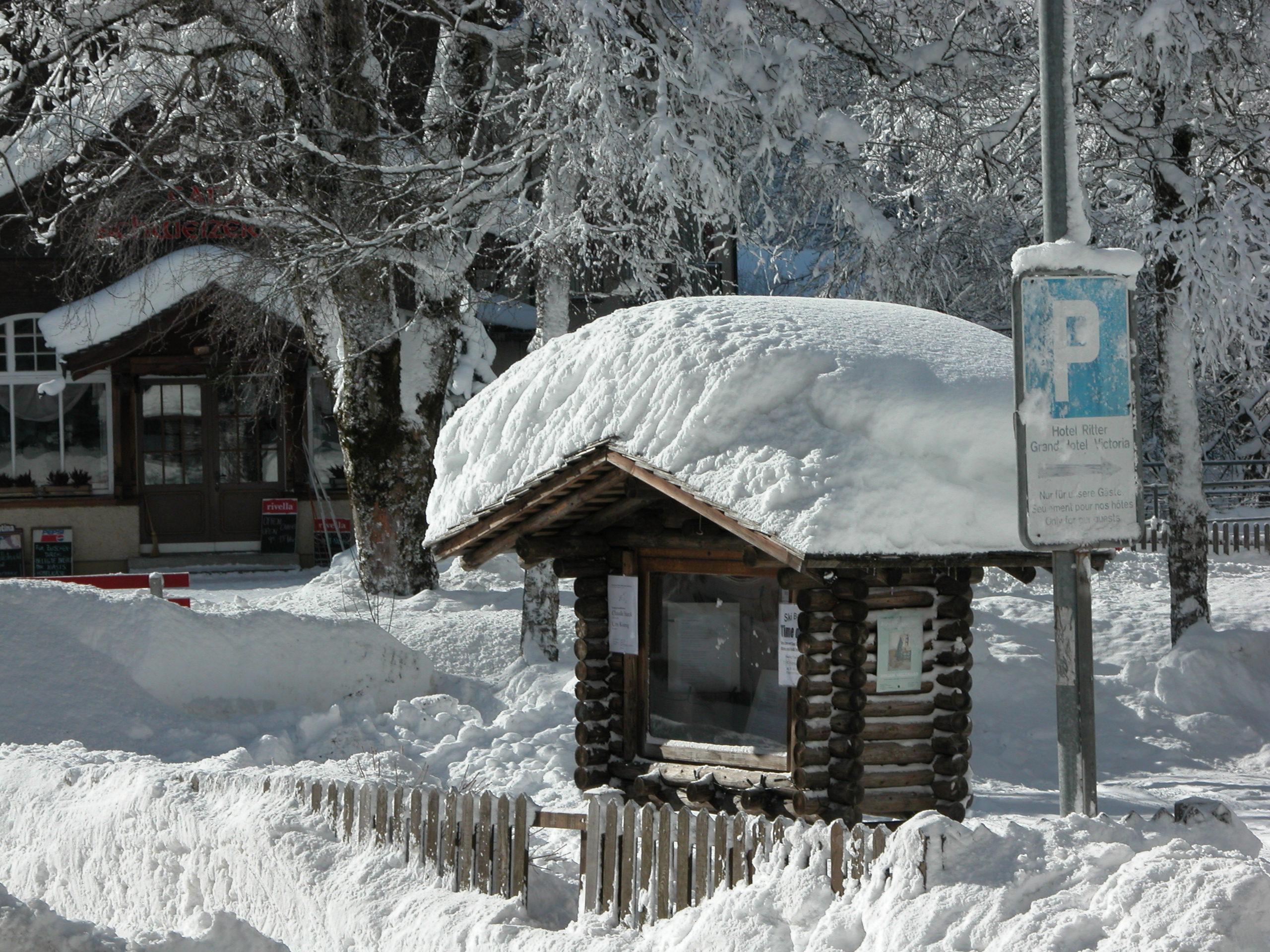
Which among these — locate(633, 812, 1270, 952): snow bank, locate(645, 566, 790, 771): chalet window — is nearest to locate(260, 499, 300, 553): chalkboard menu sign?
locate(645, 566, 790, 771): chalet window

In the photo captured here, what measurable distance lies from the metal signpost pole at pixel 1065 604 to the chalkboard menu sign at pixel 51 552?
18.3 m

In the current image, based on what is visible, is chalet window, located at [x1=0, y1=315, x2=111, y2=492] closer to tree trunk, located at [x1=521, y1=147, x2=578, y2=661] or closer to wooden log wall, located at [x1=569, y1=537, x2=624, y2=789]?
tree trunk, located at [x1=521, y1=147, x2=578, y2=661]

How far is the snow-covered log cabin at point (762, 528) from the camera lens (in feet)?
22.1

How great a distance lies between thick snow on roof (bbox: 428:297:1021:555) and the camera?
662 cm

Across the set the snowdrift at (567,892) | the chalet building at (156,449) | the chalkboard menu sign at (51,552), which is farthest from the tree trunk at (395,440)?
the chalkboard menu sign at (51,552)

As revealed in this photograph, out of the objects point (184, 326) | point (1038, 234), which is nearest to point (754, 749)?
point (1038, 234)

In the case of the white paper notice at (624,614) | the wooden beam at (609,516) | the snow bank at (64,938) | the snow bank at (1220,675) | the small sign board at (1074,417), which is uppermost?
the small sign board at (1074,417)

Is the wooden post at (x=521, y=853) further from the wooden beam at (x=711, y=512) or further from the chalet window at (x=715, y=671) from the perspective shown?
the chalet window at (x=715, y=671)

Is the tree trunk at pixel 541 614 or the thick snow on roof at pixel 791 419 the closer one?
the thick snow on roof at pixel 791 419

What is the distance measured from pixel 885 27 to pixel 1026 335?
10003 mm

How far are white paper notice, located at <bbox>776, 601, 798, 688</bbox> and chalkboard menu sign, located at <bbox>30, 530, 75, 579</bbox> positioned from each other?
15.9m

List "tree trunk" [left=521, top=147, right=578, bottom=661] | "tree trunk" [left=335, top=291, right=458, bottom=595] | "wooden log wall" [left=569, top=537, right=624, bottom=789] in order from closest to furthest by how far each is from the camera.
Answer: "wooden log wall" [left=569, top=537, right=624, bottom=789] < "tree trunk" [left=521, top=147, right=578, bottom=661] < "tree trunk" [left=335, top=291, right=458, bottom=595]

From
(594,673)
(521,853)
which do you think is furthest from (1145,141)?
(521,853)

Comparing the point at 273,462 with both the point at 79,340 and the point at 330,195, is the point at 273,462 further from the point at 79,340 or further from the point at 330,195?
the point at 330,195
